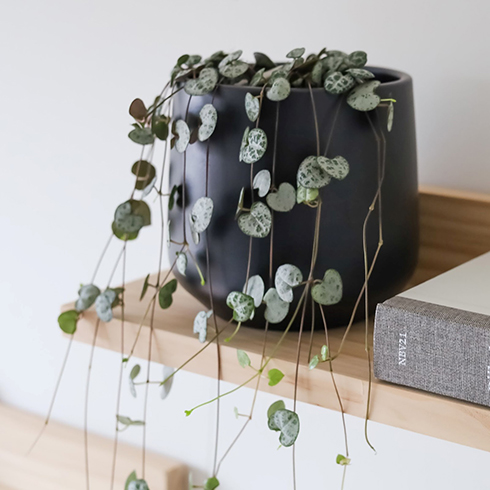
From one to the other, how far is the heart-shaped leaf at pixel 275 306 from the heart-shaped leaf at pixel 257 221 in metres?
0.05

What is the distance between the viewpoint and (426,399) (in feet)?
1.49

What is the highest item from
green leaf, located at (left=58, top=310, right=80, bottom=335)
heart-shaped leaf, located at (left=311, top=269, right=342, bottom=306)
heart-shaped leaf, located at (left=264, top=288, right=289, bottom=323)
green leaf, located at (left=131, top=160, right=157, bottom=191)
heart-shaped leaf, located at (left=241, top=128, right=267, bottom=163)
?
heart-shaped leaf, located at (left=241, top=128, right=267, bottom=163)

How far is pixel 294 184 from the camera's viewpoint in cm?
53

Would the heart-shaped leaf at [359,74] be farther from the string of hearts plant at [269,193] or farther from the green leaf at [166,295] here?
the green leaf at [166,295]

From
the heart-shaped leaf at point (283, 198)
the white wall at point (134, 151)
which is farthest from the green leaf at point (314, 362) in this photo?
the white wall at point (134, 151)

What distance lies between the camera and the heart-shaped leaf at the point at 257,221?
513mm

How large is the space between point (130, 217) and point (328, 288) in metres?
0.18

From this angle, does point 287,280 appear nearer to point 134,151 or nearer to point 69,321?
point 69,321

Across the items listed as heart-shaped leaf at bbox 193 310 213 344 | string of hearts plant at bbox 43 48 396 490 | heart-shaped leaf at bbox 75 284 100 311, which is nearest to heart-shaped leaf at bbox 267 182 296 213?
string of hearts plant at bbox 43 48 396 490

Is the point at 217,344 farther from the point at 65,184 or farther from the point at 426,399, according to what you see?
the point at 65,184

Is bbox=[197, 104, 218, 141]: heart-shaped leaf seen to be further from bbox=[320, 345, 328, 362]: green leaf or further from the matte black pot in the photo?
bbox=[320, 345, 328, 362]: green leaf

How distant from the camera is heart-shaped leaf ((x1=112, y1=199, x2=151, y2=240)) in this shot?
582 mm

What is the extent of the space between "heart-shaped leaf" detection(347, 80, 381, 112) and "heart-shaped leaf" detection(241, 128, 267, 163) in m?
0.07

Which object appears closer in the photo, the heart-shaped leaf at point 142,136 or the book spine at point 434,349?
the book spine at point 434,349
